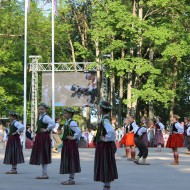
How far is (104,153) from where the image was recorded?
13555mm

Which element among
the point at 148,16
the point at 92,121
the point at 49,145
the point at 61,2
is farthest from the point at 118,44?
the point at 49,145

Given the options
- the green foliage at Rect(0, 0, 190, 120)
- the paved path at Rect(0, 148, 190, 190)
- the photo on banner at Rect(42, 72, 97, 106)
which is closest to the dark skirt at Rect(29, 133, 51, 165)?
the paved path at Rect(0, 148, 190, 190)

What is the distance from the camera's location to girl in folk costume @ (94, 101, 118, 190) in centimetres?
1334

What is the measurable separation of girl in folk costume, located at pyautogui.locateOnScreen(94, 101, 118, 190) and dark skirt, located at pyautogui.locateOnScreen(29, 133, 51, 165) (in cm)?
309

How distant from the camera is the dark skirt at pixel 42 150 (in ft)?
53.9

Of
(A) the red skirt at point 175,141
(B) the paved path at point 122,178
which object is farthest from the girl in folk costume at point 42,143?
(A) the red skirt at point 175,141

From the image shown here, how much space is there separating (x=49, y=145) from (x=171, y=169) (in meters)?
5.31

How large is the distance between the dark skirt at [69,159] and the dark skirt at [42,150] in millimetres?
990

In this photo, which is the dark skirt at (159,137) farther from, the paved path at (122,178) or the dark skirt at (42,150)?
the dark skirt at (42,150)

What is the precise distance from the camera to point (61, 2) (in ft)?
170

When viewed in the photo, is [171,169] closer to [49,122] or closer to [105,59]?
[49,122]

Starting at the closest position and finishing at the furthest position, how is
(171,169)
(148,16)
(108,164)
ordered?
(108,164)
(171,169)
(148,16)

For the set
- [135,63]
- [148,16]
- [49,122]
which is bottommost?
[49,122]

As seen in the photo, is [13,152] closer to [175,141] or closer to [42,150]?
[42,150]
